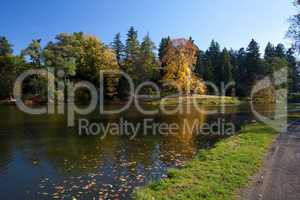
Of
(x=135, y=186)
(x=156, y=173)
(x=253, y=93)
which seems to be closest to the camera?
(x=135, y=186)

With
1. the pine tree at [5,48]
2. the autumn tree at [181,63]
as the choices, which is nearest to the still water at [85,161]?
the autumn tree at [181,63]

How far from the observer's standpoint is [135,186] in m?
10.5

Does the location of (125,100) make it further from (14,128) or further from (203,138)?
(203,138)

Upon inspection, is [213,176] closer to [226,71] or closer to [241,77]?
[226,71]

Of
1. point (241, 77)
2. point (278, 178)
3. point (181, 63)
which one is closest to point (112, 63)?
point (181, 63)

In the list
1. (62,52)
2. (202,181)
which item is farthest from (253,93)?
(202,181)

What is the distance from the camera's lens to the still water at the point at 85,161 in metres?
10.2

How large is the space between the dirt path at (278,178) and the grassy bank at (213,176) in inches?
14.7

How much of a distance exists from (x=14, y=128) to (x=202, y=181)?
19845 mm

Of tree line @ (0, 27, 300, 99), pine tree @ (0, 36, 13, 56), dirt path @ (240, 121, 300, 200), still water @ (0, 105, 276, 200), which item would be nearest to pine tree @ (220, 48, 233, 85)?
tree line @ (0, 27, 300, 99)

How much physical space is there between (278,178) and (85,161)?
27.3 feet

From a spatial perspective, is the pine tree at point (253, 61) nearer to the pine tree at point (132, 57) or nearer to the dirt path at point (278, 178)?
the pine tree at point (132, 57)

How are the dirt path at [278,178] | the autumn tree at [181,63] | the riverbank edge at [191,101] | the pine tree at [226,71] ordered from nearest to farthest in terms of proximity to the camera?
1. the dirt path at [278,178]
2. the riverbank edge at [191,101]
3. the autumn tree at [181,63]
4. the pine tree at [226,71]

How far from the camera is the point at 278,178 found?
10156 mm
